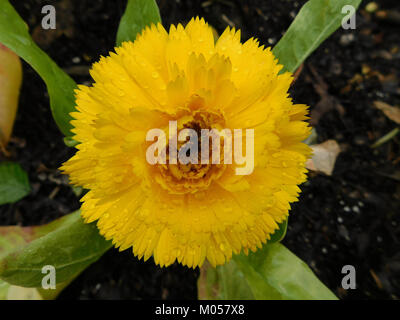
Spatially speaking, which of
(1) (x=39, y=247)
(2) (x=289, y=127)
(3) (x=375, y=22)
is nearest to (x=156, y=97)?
(2) (x=289, y=127)

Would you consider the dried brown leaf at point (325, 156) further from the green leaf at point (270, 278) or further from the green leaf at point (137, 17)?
the green leaf at point (137, 17)

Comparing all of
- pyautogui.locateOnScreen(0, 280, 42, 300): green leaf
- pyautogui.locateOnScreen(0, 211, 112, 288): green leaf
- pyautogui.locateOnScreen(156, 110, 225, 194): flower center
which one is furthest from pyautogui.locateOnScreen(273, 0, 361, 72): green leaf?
pyautogui.locateOnScreen(0, 280, 42, 300): green leaf

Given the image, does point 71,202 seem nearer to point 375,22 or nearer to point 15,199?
point 15,199

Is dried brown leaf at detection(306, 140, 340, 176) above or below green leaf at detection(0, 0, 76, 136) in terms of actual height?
below

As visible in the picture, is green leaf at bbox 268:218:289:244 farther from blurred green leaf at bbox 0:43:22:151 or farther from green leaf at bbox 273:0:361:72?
blurred green leaf at bbox 0:43:22:151

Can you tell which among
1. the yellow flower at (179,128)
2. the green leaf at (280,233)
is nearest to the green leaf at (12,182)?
the yellow flower at (179,128)

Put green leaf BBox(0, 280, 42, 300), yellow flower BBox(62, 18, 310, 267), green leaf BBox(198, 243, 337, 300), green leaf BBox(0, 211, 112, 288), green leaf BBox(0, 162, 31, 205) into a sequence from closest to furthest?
1. yellow flower BBox(62, 18, 310, 267)
2. green leaf BBox(0, 211, 112, 288)
3. green leaf BBox(198, 243, 337, 300)
4. green leaf BBox(0, 280, 42, 300)
5. green leaf BBox(0, 162, 31, 205)
